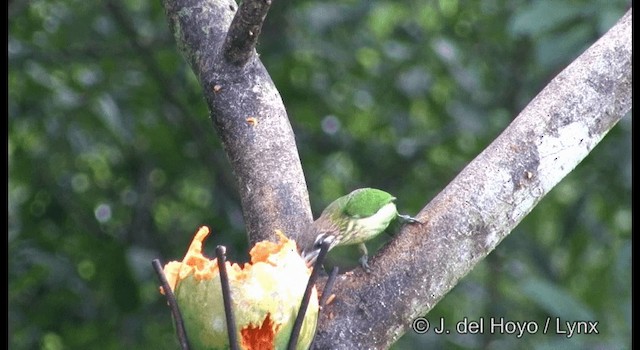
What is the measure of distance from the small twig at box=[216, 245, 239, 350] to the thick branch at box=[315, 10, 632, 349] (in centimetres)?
26

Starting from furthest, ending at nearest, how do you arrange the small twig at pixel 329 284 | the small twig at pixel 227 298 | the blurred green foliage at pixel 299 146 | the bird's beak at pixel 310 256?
the blurred green foliage at pixel 299 146
the bird's beak at pixel 310 256
the small twig at pixel 329 284
the small twig at pixel 227 298

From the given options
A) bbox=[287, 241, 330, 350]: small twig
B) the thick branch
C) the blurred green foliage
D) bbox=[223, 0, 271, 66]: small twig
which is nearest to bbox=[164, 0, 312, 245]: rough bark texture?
bbox=[223, 0, 271, 66]: small twig

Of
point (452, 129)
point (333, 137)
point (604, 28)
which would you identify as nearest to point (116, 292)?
point (333, 137)

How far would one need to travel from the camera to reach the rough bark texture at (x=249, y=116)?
6.76ft

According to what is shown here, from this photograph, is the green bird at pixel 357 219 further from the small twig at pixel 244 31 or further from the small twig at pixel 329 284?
the small twig at pixel 244 31

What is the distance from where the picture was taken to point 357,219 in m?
2.03

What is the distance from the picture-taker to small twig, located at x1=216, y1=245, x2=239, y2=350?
157 cm

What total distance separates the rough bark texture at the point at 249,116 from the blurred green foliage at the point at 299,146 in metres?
1.51

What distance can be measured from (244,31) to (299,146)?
2.18 meters

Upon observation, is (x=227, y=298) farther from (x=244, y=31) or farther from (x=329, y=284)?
(x=244, y=31)

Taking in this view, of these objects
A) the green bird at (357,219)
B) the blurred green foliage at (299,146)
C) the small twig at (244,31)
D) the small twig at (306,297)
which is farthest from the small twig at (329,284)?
the blurred green foliage at (299,146)

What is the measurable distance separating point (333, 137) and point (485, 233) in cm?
236

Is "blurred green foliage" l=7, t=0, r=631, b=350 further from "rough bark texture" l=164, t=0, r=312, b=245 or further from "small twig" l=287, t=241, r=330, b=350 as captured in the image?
"small twig" l=287, t=241, r=330, b=350
